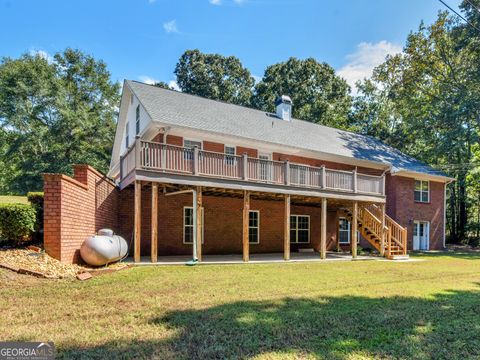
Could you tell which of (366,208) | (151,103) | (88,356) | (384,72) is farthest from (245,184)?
(384,72)

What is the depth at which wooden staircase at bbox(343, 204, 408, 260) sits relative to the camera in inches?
630

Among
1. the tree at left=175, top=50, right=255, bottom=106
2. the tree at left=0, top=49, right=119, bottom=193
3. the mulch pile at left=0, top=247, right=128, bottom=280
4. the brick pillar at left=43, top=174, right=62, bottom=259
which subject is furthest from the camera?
the tree at left=175, top=50, right=255, bottom=106

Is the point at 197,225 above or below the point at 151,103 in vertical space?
below

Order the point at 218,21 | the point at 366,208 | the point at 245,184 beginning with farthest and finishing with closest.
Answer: the point at 366,208 → the point at 218,21 → the point at 245,184

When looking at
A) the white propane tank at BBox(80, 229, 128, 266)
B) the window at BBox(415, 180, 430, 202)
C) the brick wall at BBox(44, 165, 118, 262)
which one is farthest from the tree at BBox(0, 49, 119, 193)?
the window at BBox(415, 180, 430, 202)

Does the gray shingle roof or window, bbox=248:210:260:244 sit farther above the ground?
the gray shingle roof

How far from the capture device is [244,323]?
4.77 m

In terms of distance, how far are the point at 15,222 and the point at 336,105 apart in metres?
34.5

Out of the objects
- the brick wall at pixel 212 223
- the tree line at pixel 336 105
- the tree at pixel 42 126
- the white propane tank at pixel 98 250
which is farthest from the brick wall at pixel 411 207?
the tree at pixel 42 126

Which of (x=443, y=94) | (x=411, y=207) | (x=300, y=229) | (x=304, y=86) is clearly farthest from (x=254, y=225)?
(x=304, y=86)

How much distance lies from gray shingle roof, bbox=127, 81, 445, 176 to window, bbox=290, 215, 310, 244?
3860mm

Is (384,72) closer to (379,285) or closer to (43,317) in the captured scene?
(379,285)

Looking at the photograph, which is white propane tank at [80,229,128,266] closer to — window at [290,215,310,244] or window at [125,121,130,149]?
window at [125,121,130,149]

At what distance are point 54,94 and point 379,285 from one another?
30.7 metres
